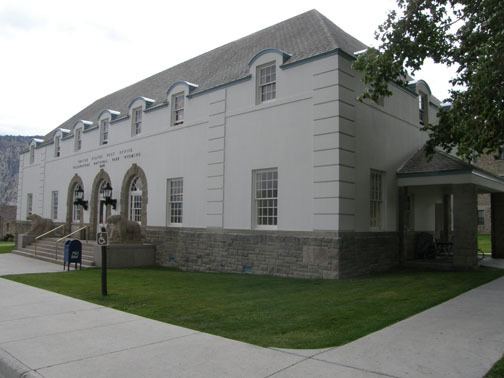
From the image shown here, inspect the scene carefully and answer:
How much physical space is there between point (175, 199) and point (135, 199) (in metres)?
3.83

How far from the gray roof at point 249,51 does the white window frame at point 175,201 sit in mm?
4137

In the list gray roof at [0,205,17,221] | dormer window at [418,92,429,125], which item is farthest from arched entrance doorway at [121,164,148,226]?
gray roof at [0,205,17,221]

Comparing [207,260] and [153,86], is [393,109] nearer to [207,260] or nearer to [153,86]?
[207,260]

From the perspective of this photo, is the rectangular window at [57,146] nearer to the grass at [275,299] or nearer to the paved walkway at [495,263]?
the grass at [275,299]

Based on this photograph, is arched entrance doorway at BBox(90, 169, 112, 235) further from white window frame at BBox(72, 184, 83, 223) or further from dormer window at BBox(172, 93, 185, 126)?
dormer window at BBox(172, 93, 185, 126)

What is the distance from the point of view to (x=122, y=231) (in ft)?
65.0

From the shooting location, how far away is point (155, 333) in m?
7.41

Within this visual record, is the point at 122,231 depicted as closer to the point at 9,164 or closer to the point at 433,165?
the point at 433,165

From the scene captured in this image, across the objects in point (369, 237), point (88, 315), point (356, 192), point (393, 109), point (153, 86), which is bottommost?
point (88, 315)

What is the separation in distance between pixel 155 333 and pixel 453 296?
6.89 m

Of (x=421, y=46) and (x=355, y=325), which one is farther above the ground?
(x=421, y=46)

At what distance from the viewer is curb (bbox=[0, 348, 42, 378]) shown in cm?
558

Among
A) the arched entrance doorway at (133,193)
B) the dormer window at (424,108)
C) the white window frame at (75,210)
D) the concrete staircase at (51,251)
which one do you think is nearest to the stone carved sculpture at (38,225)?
the concrete staircase at (51,251)

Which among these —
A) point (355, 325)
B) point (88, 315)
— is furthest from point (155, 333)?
point (355, 325)
